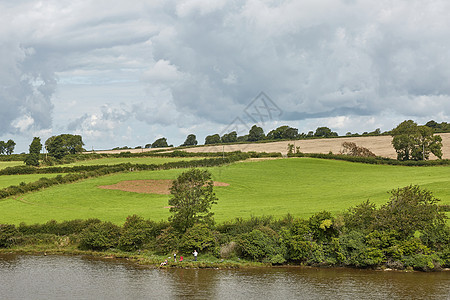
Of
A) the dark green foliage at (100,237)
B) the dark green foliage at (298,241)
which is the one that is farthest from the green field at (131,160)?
the dark green foliage at (298,241)

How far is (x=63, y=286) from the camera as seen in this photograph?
44.2 metres

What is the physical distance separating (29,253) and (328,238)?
39.2 metres

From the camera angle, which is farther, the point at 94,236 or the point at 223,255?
the point at 94,236

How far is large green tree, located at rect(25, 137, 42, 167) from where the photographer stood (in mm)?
136125

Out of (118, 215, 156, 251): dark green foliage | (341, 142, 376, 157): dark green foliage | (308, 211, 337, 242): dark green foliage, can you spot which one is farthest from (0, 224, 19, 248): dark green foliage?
(341, 142, 376, 157): dark green foliage

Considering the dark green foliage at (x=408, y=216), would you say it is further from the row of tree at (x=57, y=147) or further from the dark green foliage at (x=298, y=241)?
the row of tree at (x=57, y=147)

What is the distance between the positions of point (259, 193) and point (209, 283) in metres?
50.6

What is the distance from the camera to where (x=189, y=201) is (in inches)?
2266

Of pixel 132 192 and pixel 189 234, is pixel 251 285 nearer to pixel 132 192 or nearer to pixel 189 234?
pixel 189 234

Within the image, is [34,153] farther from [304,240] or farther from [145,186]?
[304,240]

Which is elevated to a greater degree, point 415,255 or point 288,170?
point 288,170

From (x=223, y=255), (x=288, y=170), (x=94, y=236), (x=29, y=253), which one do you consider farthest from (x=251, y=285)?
(x=288, y=170)

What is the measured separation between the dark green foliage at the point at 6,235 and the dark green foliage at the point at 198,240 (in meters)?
25.6

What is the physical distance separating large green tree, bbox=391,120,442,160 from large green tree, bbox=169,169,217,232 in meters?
92.0
